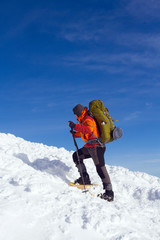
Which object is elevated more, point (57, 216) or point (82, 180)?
point (82, 180)

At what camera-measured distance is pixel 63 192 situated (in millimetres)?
6074

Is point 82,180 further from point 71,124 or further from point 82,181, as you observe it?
point 71,124

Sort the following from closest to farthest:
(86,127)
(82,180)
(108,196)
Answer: (86,127)
(108,196)
(82,180)

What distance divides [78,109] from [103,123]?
1091mm

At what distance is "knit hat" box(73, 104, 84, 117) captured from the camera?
26.6 ft

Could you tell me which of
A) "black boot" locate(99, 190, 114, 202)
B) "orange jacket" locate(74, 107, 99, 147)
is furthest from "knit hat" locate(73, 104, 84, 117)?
"black boot" locate(99, 190, 114, 202)

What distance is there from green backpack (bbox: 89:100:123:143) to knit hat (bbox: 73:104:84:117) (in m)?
0.45

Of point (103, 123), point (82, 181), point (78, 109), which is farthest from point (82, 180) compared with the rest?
point (78, 109)

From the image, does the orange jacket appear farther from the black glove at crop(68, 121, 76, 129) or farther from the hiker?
the black glove at crop(68, 121, 76, 129)

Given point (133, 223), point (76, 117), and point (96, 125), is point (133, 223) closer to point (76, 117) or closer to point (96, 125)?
point (96, 125)

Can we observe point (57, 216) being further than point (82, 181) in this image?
No

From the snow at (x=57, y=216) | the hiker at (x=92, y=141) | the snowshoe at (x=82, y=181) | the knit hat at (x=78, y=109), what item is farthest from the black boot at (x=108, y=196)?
the knit hat at (x=78, y=109)

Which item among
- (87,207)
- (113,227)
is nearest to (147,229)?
(113,227)

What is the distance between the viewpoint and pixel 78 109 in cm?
814
